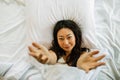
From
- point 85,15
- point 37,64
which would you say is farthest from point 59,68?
point 85,15

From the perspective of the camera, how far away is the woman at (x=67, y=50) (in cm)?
136

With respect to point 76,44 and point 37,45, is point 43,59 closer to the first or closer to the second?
point 37,45

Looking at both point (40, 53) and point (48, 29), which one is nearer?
point (40, 53)

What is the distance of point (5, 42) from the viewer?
4.98 feet

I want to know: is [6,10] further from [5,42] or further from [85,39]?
[85,39]

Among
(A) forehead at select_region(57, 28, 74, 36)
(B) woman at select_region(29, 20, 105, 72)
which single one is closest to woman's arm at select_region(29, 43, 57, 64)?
(B) woman at select_region(29, 20, 105, 72)

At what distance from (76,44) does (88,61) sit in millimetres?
138

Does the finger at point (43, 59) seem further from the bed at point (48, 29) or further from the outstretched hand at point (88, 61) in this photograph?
the outstretched hand at point (88, 61)

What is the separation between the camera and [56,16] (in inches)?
58.9

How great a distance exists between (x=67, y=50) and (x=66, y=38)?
8 cm

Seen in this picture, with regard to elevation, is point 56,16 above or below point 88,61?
above

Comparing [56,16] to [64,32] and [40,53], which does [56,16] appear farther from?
[40,53]

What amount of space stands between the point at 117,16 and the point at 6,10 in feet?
2.29

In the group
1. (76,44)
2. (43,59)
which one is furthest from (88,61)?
(43,59)
